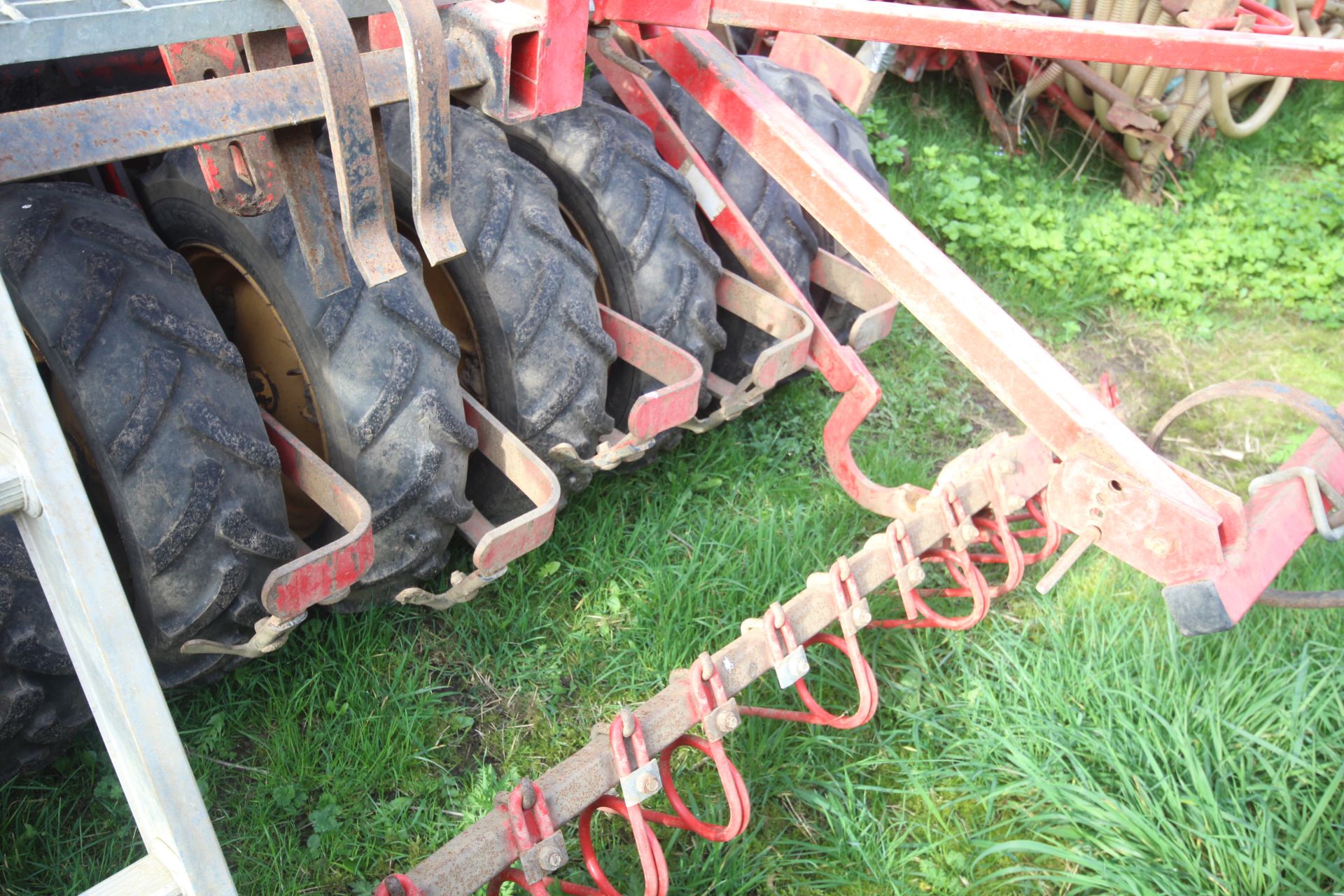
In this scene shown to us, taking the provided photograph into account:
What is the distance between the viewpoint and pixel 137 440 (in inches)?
65.8

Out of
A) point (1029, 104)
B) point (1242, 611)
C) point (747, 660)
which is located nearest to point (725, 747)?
point (747, 660)

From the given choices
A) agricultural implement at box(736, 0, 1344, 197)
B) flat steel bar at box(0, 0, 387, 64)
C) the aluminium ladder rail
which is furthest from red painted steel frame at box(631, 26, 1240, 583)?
agricultural implement at box(736, 0, 1344, 197)

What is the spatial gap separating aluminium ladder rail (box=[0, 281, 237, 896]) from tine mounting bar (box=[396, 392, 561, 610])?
825mm

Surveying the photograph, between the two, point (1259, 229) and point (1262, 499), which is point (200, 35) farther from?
point (1259, 229)

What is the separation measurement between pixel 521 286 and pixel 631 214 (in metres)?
0.39

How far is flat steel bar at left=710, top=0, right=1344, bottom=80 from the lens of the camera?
6.57 feet

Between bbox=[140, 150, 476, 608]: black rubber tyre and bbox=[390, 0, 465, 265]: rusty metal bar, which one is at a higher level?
bbox=[390, 0, 465, 265]: rusty metal bar

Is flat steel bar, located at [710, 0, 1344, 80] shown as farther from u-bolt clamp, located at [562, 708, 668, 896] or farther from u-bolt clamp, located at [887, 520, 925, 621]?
u-bolt clamp, located at [562, 708, 668, 896]

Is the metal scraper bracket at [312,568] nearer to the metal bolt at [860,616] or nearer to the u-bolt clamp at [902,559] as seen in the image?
the metal bolt at [860,616]

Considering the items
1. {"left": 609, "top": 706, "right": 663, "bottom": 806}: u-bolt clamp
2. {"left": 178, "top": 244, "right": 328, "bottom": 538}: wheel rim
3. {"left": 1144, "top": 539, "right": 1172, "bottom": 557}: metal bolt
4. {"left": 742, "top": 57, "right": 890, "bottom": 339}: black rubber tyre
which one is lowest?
{"left": 609, "top": 706, "right": 663, "bottom": 806}: u-bolt clamp

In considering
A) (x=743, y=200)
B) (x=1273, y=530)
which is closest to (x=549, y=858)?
(x=1273, y=530)

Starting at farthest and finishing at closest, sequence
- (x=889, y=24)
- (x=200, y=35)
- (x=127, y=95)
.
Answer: (x=889, y=24), (x=200, y=35), (x=127, y=95)

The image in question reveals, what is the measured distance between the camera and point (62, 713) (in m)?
1.81

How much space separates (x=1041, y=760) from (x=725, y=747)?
27.2 inches
